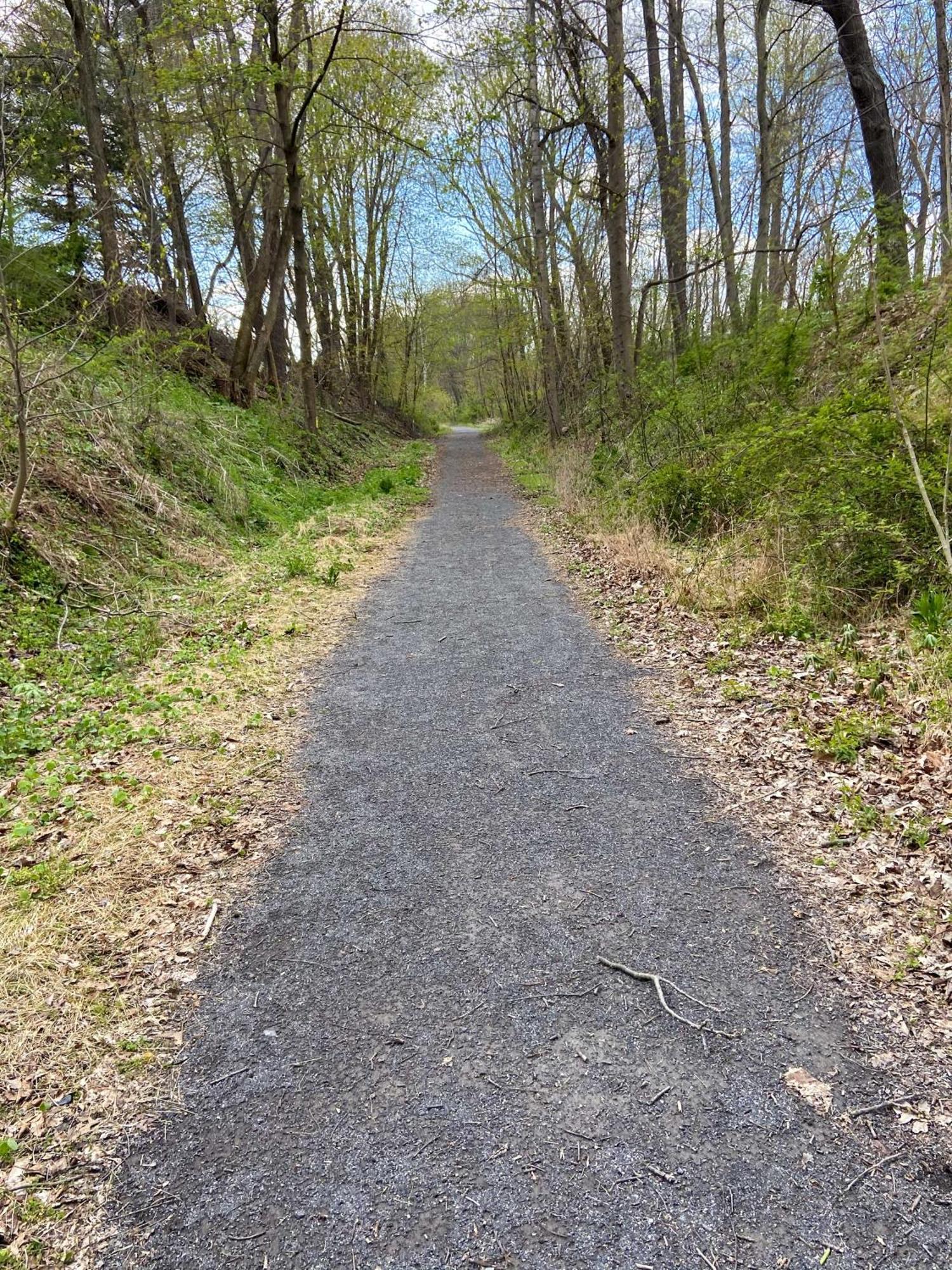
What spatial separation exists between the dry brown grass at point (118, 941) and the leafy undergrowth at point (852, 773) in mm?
2254

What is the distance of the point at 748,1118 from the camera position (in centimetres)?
185

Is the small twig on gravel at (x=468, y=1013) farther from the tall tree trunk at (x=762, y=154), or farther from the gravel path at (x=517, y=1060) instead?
the tall tree trunk at (x=762, y=154)

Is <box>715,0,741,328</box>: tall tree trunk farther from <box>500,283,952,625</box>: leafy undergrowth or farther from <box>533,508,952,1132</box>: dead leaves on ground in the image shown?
<box>533,508,952,1132</box>: dead leaves on ground

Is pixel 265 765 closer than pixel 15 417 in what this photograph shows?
Yes

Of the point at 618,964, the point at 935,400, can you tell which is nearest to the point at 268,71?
the point at 935,400

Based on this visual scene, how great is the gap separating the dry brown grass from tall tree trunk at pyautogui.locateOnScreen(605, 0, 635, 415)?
33.5 feet

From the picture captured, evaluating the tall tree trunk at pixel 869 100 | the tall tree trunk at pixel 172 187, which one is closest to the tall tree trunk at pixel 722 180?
the tall tree trunk at pixel 869 100

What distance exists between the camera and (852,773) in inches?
133

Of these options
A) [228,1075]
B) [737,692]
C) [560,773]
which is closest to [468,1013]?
→ [228,1075]

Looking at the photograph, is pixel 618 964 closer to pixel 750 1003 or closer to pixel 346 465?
pixel 750 1003

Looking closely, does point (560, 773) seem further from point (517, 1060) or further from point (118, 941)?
point (118, 941)

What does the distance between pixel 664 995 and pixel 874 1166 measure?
2.24ft

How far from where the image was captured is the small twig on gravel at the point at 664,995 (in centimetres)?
212

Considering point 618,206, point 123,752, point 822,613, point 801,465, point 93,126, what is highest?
point 93,126
